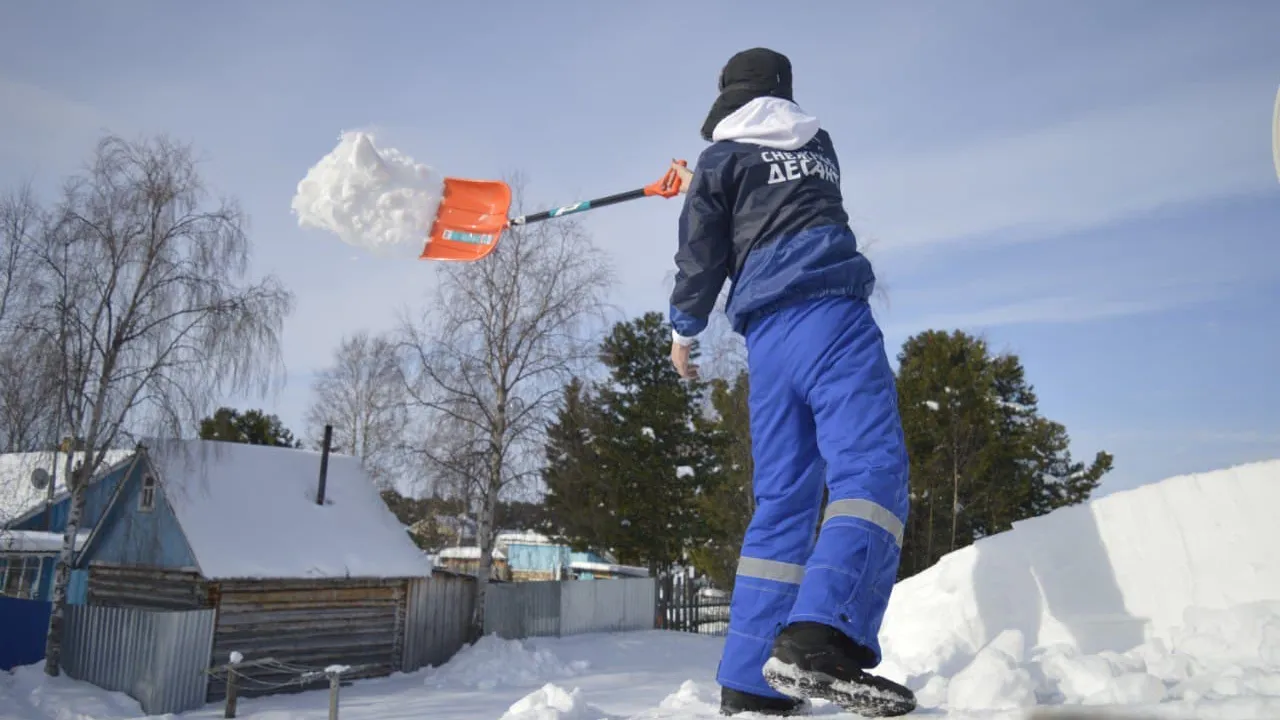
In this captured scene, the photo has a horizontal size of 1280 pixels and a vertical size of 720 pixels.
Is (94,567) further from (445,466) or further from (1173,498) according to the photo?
(1173,498)

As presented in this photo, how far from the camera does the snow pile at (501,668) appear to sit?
719 inches

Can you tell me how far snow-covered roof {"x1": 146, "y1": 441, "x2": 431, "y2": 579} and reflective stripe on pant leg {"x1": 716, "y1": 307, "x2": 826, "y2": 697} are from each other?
16.0m

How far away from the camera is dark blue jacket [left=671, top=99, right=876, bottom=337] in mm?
2738

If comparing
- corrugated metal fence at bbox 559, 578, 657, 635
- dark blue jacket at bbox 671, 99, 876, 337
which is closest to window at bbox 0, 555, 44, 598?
corrugated metal fence at bbox 559, 578, 657, 635

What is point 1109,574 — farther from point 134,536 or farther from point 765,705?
point 134,536

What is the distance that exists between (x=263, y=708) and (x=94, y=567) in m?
7.04

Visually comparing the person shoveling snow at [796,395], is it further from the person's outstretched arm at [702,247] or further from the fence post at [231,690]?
the fence post at [231,690]

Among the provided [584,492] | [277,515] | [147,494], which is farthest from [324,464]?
[584,492]

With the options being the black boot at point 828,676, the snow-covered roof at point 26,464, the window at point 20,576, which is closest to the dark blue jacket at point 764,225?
the black boot at point 828,676

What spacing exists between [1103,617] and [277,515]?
17313 mm

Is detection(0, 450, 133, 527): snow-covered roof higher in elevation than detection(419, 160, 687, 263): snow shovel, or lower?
lower

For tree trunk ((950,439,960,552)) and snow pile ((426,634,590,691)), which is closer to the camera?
snow pile ((426,634,590,691))

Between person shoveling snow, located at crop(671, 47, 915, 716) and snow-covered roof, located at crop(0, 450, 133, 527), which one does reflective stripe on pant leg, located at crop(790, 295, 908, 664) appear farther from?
snow-covered roof, located at crop(0, 450, 133, 527)

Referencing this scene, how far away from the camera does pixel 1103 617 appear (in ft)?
16.7
